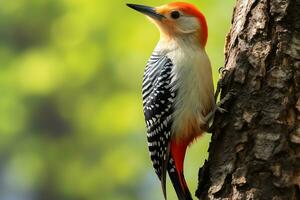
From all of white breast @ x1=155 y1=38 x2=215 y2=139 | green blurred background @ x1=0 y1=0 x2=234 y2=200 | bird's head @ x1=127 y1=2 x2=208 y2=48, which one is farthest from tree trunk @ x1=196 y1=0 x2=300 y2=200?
green blurred background @ x1=0 y1=0 x2=234 y2=200

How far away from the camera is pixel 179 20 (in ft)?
18.7

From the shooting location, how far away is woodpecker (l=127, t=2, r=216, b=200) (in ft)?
17.0

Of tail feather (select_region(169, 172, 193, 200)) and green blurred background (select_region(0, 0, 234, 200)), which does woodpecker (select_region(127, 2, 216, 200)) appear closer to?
tail feather (select_region(169, 172, 193, 200))

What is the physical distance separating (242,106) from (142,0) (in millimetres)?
5360

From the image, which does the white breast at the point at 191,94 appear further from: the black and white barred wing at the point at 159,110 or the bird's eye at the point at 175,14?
the bird's eye at the point at 175,14

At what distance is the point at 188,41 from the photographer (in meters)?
5.58

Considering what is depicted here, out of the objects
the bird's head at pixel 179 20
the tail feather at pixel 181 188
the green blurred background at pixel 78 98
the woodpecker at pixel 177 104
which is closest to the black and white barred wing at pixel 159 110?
the woodpecker at pixel 177 104

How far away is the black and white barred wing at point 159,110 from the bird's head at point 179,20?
1.03 feet

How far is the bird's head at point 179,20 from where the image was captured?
562 centimetres

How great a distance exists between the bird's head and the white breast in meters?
0.34

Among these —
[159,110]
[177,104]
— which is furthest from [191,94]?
[159,110]

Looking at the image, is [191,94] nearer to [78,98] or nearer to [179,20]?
[179,20]

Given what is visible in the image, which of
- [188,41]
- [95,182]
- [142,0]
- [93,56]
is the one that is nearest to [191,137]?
[188,41]

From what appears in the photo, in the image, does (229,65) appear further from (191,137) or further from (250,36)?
(191,137)
